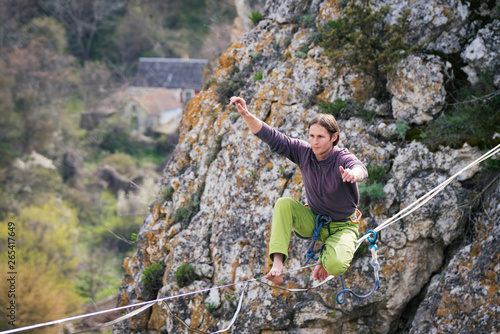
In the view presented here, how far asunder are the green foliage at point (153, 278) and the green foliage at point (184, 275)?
744mm

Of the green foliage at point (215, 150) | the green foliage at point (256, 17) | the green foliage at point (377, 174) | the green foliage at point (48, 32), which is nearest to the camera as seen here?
the green foliage at point (377, 174)

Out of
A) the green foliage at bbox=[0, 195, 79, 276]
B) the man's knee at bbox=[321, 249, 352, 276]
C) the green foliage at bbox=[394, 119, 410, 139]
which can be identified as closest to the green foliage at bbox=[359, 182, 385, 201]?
the green foliage at bbox=[394, 119, 410, 139]

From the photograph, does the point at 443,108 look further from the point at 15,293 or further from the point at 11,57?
the point at 11,57

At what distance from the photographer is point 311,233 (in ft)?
18.2

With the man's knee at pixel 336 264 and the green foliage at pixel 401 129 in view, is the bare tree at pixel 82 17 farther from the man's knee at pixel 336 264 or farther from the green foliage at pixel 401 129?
the man's knee at pixel 336 264

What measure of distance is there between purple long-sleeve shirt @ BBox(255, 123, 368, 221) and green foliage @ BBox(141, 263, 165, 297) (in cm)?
441

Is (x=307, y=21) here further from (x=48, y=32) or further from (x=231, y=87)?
(x=48, y=32)

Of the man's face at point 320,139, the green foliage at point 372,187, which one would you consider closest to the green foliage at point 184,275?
the green foliage at point 372,187

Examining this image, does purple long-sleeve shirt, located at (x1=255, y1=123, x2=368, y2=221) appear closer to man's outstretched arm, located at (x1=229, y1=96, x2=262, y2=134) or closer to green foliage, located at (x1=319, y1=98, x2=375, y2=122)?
man's outstretched arm, located at (x1=229, y1=96, x2=262, y2=134)

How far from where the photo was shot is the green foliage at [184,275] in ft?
26.9

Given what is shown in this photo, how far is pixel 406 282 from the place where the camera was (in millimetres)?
6906

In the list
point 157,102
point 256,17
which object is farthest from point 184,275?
point 157,102

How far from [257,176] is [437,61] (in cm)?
351

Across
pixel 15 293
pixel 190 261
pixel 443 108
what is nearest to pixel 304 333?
pixel 190 261
